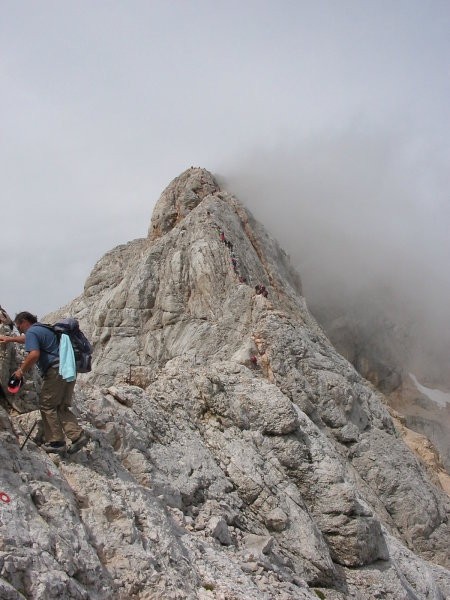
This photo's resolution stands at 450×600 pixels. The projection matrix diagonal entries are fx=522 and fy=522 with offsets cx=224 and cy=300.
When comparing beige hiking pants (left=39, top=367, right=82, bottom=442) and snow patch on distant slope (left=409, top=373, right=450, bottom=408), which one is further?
snow patch on distant slope (left=409, top=373, right=450, bottom=408)

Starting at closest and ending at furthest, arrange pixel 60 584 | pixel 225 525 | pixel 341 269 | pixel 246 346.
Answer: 1. pixel 60 584
2. pixel 225 525
3. pixel 246 346
4. pixel 341 269

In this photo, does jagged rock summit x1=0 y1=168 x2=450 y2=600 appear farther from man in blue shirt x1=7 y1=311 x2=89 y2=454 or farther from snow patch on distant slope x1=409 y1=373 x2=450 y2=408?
snow patch on distant slope x1=409 y1=373 x2=450 y2=408

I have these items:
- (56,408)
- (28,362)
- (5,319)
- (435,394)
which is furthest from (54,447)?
(435,394)

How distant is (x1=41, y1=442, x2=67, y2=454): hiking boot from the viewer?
334 inches

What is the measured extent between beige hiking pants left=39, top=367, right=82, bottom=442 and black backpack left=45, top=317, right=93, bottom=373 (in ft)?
1.23

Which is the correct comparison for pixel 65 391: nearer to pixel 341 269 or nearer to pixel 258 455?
pixel 258 455

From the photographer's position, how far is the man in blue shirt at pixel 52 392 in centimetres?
834

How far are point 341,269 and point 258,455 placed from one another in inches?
2824

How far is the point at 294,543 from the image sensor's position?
1127 cm

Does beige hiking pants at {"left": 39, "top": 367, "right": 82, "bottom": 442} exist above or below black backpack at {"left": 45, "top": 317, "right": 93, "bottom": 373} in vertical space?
below

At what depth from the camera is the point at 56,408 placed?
8531 mm

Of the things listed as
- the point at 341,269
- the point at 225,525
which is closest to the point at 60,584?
the point at 225,525

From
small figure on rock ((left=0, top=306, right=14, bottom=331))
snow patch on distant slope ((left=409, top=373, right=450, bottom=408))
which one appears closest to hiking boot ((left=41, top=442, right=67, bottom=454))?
small figure on rock ((left=0, top=306, right=14, bottom=331))

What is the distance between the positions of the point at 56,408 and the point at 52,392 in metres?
0.32
